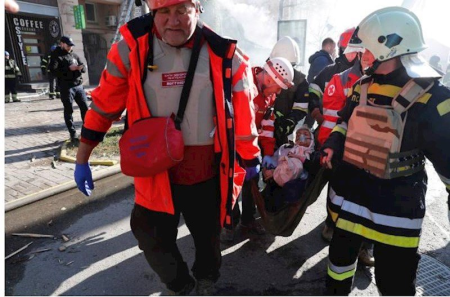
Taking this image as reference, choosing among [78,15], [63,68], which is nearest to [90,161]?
[63,68]

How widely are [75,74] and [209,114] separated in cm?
531

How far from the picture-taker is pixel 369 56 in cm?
198

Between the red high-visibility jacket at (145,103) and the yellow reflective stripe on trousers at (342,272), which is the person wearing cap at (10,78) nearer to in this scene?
the red high-visibility jacket at (145,103)

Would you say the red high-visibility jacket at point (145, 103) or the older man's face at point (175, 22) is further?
the red high-visibility jacket at point (145, 103)

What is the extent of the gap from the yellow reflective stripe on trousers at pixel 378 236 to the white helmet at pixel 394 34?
1.07 metres

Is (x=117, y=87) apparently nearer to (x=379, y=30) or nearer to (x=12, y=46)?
(x=379, y=30)

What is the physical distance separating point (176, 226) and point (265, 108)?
1628mm

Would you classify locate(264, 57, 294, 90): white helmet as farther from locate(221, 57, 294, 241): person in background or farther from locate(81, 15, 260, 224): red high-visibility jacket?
locate(81, 15, 260, 224): red high-visibility jacket

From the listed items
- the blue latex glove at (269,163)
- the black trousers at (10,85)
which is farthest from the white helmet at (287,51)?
the black trousers at (10,85)

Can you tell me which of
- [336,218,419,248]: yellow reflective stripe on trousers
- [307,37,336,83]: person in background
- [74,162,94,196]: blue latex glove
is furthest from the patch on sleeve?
[307,37,336,83]: person in background

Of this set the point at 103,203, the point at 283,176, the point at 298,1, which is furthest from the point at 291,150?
the point at 298,1

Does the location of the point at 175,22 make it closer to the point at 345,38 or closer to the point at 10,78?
the point at 345,38

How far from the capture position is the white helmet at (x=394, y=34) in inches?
71.6

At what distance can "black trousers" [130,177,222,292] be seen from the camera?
2.01m
